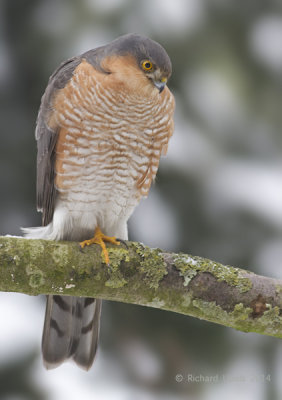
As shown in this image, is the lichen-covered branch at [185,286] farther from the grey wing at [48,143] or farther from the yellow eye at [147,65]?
the yellow eye at [147,65]

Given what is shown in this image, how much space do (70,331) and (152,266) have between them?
101 cm

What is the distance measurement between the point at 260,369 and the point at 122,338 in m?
1.08

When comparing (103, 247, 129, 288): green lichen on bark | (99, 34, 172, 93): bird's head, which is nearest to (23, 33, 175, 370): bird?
(99, 34, 172, 93): bird's head

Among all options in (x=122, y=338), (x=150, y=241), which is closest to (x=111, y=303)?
(x=122, y=338)

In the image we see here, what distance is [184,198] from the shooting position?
4848 millimetres

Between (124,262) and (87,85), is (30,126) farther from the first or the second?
(124,262)

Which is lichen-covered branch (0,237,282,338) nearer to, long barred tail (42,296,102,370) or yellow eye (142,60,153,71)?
long barred tail (42,296,102,370)

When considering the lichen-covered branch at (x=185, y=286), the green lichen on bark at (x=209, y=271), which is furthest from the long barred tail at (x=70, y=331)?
the green lichen on bark at (x=209, y=271)

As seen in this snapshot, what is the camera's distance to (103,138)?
11.0ft

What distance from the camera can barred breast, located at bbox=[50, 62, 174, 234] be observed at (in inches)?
131

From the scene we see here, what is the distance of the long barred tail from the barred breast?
2.12ft

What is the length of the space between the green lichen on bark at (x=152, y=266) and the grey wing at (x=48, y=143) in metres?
0.81

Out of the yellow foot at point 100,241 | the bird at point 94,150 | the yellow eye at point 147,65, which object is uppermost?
the yellow eye at point 147,65

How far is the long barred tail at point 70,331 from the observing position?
3.65m
